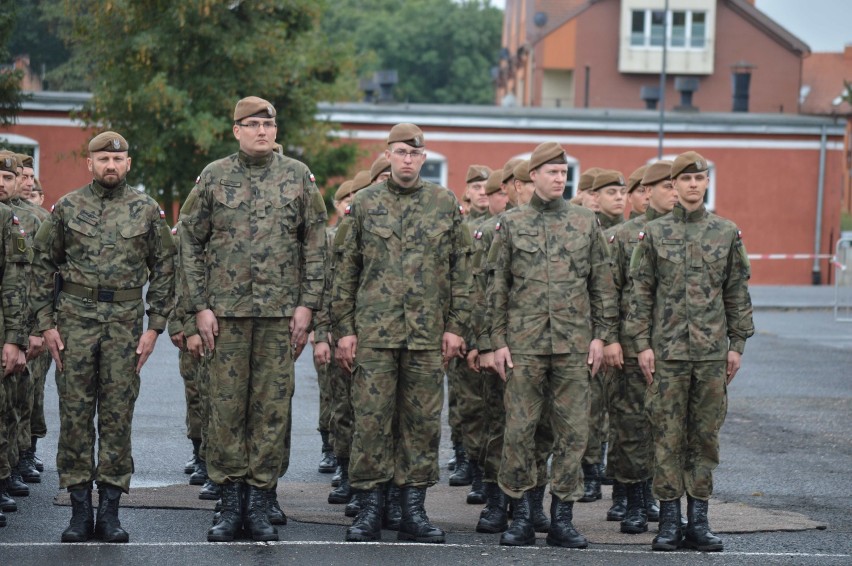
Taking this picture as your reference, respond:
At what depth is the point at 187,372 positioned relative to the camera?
10648 millimetres

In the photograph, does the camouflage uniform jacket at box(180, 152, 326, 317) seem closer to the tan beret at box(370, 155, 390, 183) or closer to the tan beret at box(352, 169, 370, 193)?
the tan beret at box(370, 155, 390, 183)

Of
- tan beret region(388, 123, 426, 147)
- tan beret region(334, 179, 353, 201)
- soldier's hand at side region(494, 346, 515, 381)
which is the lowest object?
soldier's hand at side region(494, 346, 515, 381)

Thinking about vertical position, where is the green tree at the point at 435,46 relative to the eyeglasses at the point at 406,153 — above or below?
above

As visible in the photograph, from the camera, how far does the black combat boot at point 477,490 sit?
986cm

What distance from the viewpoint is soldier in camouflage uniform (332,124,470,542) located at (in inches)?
331

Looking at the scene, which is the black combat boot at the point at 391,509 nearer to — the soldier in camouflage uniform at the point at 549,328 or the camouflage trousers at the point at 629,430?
the soldier in camouflage uniform at the point at 549,328

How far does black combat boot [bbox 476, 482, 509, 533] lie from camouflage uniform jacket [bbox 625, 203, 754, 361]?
1.26 m

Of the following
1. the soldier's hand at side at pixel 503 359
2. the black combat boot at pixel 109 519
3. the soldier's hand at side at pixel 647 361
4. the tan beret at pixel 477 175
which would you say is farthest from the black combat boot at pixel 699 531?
the tan beret at pixel 477 175

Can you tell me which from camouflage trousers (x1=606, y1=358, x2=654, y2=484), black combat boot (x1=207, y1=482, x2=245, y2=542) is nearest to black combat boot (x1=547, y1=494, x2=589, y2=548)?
camouflage trousers (x1=606, y1=358, x2=654, y2=484)

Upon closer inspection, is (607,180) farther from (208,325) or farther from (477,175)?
(208,325)

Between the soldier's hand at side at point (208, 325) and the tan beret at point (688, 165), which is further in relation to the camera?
the tan beret at point (688, 165)

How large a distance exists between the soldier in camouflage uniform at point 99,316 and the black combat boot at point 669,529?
3090mm

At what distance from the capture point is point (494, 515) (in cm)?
874

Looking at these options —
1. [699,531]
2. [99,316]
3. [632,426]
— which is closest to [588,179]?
[632,426]
